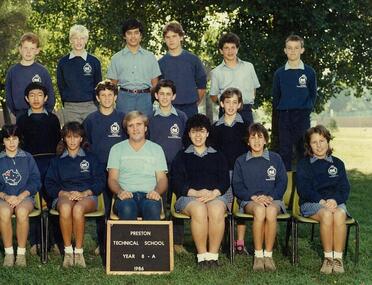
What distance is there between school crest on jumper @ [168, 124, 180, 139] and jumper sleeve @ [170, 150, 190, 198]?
46 cm

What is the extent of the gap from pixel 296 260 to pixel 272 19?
9.74 meters

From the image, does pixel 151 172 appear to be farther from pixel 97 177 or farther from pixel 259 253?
pixel 259 253

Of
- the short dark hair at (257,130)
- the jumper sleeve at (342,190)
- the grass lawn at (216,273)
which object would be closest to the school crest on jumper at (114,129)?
the grass lawn at (216,273)

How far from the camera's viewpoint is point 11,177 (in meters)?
6.45

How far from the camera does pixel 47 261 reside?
645 centimetres

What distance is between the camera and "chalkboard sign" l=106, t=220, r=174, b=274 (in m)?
6.03

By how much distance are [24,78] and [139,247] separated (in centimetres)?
267

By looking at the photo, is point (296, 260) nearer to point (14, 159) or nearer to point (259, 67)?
point (14, 159)

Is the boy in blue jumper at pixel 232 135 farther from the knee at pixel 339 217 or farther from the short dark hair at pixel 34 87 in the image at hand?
the short dark hair at pixel 34 87

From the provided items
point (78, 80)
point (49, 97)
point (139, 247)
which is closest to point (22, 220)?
point (139, 247)

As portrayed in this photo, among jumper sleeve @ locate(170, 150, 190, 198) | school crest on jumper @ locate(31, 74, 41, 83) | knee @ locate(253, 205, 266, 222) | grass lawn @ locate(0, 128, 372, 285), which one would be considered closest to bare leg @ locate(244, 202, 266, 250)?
knee @ locate(253, 205, 266, 222)

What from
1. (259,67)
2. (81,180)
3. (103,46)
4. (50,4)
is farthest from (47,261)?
(50,4)

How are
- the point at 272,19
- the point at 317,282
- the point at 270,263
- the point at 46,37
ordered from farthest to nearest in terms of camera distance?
the point at 46,37 < the point at 272,19 < the point at 270,263 < the point at 317,282

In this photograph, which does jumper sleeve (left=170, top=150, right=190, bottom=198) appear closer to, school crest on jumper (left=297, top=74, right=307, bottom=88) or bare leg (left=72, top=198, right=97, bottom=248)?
bare leg (left=72, top=198, right=97, bottom=248)
